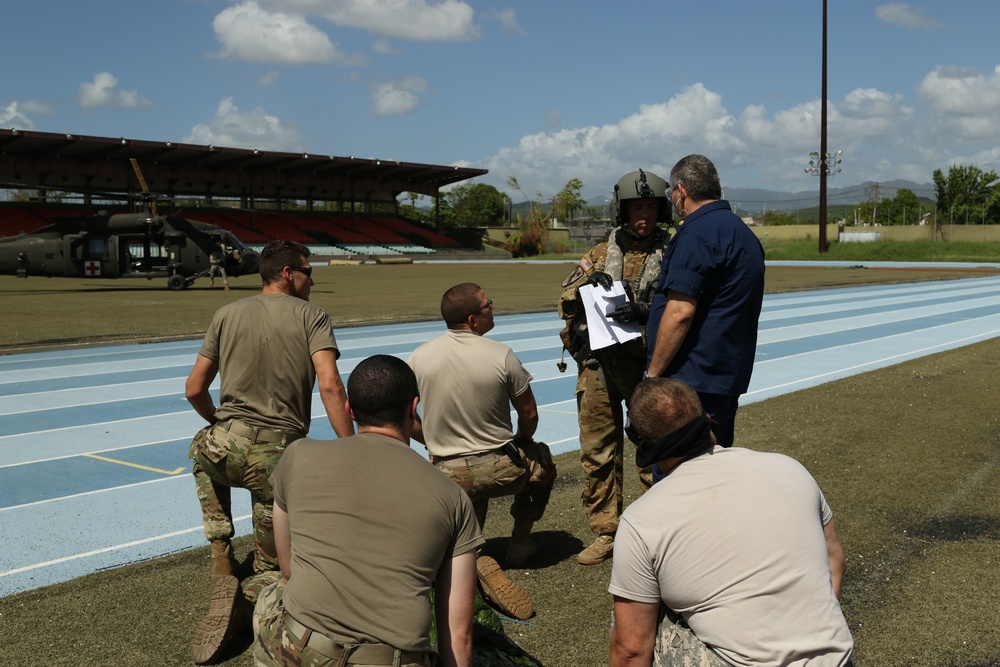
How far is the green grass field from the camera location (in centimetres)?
431

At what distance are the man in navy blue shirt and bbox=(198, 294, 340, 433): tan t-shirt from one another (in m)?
1.64

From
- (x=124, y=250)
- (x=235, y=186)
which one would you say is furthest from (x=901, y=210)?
(x=124, y=250)

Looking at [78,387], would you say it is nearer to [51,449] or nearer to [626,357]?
[51,449]

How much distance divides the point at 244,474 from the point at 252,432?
199 mm

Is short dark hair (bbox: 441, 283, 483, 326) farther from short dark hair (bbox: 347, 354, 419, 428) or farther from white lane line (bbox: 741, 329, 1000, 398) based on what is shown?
white lane line (bbox: 741, 329, 1000, 398)

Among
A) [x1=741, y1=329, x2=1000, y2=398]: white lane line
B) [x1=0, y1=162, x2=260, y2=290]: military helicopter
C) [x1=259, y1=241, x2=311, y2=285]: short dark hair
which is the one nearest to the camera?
[x1=259, y1=241, x2=311, y2=285]: short dark hair

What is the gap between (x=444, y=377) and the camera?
193 inches

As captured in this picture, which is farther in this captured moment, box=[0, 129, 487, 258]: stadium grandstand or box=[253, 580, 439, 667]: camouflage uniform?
box=[0, 129, 487, 258]: stadium grandstand

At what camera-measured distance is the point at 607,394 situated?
5.49 m

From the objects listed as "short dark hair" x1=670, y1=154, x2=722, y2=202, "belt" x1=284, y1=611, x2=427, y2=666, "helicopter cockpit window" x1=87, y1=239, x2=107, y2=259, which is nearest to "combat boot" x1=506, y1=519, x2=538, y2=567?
"short dark hair" x1=670, y1=154, x2=722, y2=202

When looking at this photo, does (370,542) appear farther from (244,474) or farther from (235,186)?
(235,186)

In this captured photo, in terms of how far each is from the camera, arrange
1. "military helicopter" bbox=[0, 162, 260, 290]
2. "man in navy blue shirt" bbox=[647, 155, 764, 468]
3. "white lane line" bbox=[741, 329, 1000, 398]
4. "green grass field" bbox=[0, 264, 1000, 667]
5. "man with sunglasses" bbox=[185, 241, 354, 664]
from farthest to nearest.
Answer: "military helicopter" bbox=[0, 162, 260, 290] < "white lane line" bbox=[741, 329, 1000, 398] < "man with sunglasses" bbox=[185, 241, 354, 664] < "man in navy blue shirt" bbox=[647, 155, 764, 468] < "green grass field" bbox=[0, 264, 1000, 667]

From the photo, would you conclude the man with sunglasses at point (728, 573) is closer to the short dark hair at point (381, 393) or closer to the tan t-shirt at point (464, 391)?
the short dark hair at point (381, 393)

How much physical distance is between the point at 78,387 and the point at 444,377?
8729 mm
